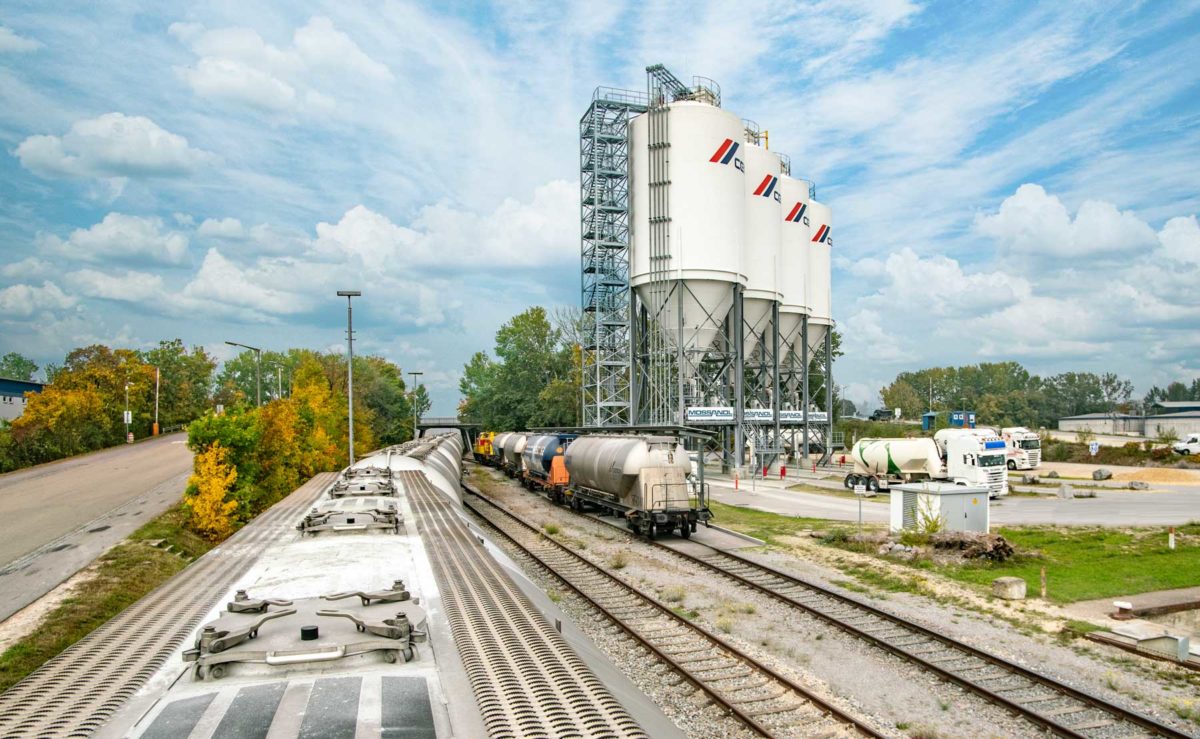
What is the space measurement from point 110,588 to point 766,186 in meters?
50.4

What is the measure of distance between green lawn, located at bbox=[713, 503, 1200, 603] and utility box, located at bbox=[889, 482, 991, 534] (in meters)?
1.46

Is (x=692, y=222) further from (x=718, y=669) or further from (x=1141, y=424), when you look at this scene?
(x=1141, y=424)

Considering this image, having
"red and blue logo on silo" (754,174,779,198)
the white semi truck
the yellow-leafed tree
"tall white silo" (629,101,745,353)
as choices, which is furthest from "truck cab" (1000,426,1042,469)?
the yellow-leafed tree

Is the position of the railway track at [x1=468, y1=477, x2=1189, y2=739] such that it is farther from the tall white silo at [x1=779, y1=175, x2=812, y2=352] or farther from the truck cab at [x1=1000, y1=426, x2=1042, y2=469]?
the tall white silo at [x1=779, y1=175, x2=812, y2=352]

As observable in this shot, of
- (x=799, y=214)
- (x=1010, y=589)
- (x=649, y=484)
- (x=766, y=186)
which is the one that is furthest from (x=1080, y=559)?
(x=799, y=214)

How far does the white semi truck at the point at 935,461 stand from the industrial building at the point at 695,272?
9.54 meters

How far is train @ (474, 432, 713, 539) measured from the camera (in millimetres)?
24734

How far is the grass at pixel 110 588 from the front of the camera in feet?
44.3

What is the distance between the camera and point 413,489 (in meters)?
19.0

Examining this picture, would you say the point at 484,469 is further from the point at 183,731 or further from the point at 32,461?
the point at 183,731

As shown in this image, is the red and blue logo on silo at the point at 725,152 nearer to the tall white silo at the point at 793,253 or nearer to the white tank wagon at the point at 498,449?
the tall white silo at the point at 793,253

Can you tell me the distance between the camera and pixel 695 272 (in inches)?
1971

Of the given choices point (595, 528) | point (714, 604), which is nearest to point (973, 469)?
point (595, 528)

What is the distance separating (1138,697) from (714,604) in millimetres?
7481
